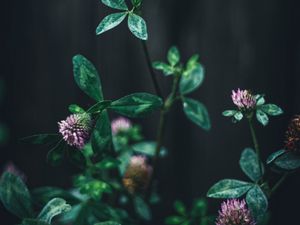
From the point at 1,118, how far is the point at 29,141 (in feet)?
3.93

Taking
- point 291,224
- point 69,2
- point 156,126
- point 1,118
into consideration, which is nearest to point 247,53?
point 156,126

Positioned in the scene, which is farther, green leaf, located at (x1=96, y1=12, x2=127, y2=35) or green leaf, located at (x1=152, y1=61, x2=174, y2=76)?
green leaf, located at (x1=152, y1=61, x2=174, y2=76)

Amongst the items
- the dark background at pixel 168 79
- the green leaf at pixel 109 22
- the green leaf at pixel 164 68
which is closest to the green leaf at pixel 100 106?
the green leaf at pixel 109 22

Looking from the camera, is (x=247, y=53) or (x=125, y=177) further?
(x=247, y=53)

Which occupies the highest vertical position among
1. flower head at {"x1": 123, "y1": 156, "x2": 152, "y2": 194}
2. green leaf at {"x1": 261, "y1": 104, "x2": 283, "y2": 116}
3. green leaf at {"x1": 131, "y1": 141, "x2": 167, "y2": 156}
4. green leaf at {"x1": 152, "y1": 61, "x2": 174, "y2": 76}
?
green leaf at {"x1": 152, "y1": 61, "x2": 174, "y2": 76}

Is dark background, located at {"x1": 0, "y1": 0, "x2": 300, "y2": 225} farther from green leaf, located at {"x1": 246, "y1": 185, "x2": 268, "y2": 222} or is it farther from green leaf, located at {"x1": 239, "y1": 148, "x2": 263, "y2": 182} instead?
green leaf, located at {"x1": 246, "y1": 185, "x2": 268, "y2": 222}

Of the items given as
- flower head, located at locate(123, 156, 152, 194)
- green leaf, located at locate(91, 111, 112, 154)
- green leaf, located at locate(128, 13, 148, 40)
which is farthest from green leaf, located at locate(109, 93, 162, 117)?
flower head, located at locate(123, 156, 152, 194)

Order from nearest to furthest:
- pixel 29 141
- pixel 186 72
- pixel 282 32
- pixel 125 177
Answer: pixel 29 141 < pixel 186 72 < pixel 125 177 < pixel 282 32

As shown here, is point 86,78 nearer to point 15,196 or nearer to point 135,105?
point 135,105

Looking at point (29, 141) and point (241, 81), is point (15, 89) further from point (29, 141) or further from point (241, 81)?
point (29, 141)

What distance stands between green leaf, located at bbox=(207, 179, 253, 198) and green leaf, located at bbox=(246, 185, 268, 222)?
2cm

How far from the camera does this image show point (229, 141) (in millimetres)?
1646

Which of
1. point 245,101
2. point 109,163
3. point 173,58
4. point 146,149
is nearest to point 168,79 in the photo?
point 146,149

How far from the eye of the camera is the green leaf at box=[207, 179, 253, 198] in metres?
0.84
